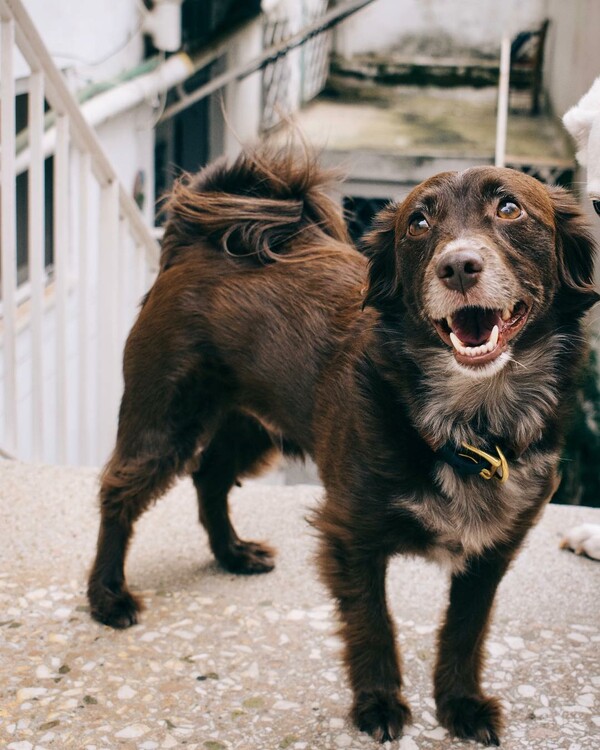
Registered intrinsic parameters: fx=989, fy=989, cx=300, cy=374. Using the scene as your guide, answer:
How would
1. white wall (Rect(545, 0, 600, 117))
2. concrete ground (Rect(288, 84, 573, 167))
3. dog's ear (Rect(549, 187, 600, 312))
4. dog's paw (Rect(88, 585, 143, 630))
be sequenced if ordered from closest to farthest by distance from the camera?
dog's ear (Rect(549, 187, 600, 312)) → dog's paw (Rect(88, 585, 143, 630)) → white wall (Rect(545, 0, 600, 117)) → concrete ground (Rect(288, 84, 573, 167))

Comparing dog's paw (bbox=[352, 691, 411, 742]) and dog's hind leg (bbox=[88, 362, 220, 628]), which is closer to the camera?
dog's paw (bbox=[352, 691, 411, 742])

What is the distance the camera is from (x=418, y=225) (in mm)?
1994

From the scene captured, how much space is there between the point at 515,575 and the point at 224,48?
570 cm

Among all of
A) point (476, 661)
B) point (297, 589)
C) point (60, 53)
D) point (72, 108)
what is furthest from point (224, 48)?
point (476, 661)

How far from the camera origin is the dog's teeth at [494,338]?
6.04ft

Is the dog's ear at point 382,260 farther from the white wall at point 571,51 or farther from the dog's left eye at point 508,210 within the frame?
the white wall at point 571,51

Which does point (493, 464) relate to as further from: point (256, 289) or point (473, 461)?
point (256, 289)

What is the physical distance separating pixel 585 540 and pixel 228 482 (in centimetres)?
103

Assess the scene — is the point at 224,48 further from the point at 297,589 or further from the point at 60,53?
the point at 297,589

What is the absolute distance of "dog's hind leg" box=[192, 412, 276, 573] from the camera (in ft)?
9.06

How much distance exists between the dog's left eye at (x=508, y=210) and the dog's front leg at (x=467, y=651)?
71 centimetres

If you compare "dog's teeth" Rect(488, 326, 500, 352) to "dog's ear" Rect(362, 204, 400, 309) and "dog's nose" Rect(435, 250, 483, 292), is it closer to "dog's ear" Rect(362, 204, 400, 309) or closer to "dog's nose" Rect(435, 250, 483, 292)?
"dog's nose" Rect(435, 250, 483, 292)

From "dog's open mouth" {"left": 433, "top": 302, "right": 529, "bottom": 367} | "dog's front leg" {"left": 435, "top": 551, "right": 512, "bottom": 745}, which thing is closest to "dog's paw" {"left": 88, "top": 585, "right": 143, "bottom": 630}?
"dog's front leg" {"left": 435, "top": 551, "right": 512, "bottom": 745}

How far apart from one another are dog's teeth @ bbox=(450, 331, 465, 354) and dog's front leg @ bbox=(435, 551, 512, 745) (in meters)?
0.50
